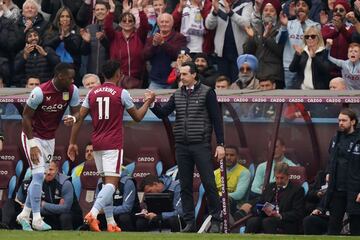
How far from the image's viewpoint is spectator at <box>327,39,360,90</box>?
22.1 m

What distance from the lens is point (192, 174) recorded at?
64.2 feet

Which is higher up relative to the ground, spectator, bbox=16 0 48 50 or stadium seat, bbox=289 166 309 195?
spectator, bbox=16 0 48 50

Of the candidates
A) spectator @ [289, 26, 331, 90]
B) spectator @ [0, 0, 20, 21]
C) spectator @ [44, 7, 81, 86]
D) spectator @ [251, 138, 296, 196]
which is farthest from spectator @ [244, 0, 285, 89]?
spectator @ [0, 0, 20, 21]

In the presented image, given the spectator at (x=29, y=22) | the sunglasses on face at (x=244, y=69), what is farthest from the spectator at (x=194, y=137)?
the spectator at (x=29, y=22)

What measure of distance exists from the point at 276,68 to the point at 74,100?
17.5 ft

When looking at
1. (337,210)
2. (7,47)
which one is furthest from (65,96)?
(7,47)

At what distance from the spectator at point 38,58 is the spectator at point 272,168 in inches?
204

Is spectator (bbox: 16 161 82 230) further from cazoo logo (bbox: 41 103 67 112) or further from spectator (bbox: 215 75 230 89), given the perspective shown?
spectator (bbox: 215 75 230 89)

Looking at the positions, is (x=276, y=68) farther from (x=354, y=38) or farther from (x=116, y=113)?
(x=116, y=113)

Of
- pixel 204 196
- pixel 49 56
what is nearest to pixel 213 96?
pixel 204 196

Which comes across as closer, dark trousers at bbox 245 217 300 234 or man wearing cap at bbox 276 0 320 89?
dark trousers at bbox 245 217 300 234

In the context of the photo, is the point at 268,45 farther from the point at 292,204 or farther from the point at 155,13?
the point at 292,204

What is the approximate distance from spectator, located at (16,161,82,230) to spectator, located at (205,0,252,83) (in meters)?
4.04

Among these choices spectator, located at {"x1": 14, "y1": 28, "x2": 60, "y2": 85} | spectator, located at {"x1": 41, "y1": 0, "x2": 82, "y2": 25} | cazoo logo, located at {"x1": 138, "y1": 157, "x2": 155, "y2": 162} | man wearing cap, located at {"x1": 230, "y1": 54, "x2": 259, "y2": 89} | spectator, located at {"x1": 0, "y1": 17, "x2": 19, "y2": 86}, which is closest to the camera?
cazoo logo, located at {"x1": 138, "y1": 157, "x2": 155, "y2": 162}
